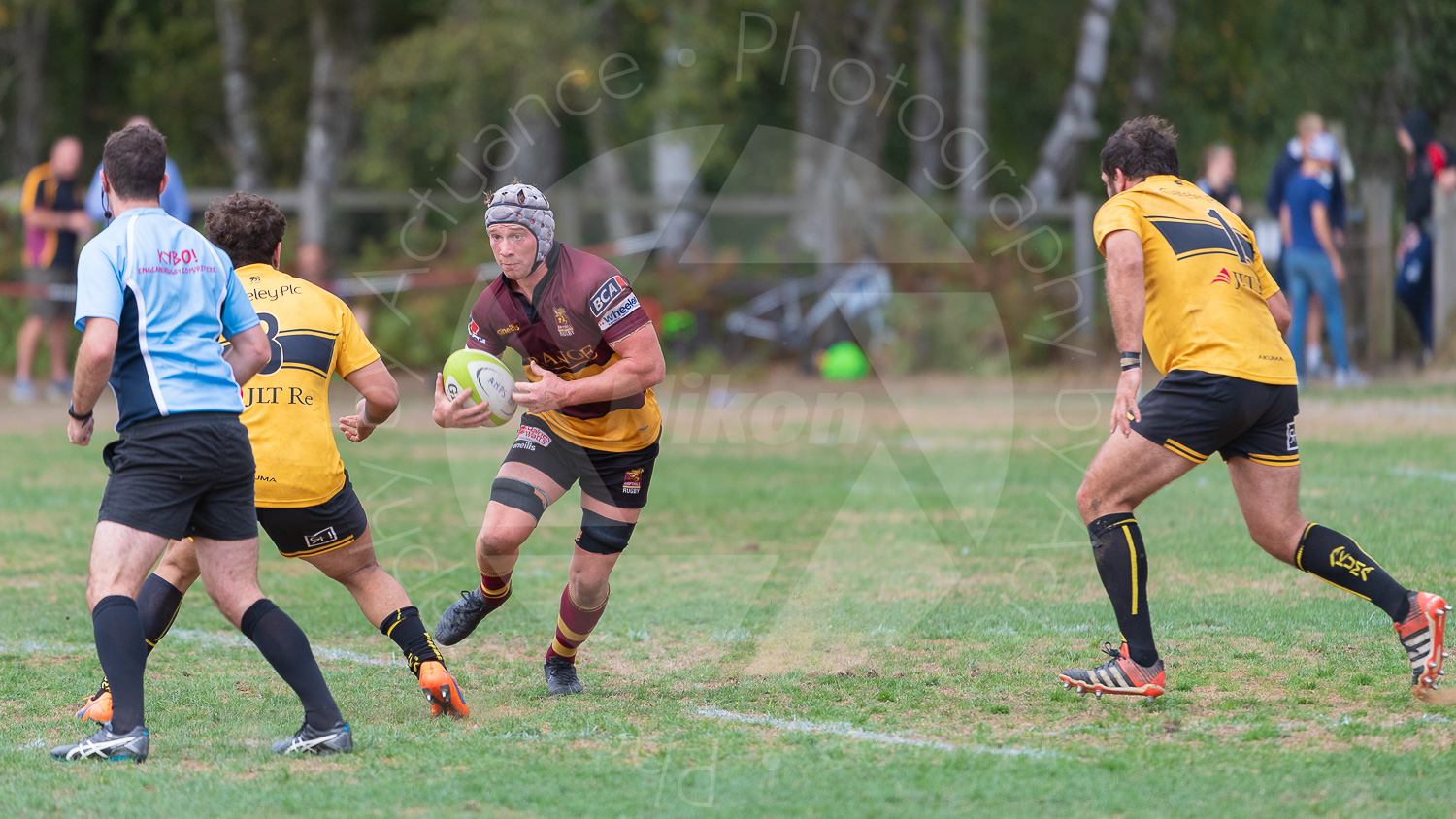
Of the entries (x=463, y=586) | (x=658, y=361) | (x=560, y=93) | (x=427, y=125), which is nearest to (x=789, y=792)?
(x=658, y=361)

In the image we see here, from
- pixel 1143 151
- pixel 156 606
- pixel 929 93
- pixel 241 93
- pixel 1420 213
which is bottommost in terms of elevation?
pixel 156 606

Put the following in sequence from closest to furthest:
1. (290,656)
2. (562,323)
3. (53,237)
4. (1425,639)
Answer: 1. (290,656)
2. (1425,639)
3. (562,323)
4. (53,237)

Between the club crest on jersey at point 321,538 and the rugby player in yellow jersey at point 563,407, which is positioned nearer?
the club crest on jersey at point 321,538

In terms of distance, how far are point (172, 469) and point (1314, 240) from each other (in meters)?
12.2

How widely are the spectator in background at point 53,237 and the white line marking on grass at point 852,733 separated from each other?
11892 millimetres

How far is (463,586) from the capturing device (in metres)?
7.45

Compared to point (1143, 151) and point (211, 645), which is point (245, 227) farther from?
point (1143, 151)

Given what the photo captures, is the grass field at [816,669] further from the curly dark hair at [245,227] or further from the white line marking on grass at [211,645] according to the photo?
the curly dark hair at [245,227]

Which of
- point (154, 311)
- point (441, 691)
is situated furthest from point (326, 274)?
point (154, 311)

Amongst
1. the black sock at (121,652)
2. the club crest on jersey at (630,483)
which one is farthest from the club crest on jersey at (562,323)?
the black sock at (121,652)

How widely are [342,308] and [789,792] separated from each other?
2.45m

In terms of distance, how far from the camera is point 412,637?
16.7 ft

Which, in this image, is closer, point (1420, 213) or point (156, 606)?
point (156, 606)

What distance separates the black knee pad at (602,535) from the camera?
5488 millimetres
